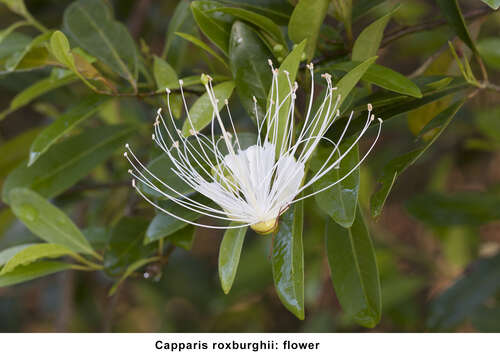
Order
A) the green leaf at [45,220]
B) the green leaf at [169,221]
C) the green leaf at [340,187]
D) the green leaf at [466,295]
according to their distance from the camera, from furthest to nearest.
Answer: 1. the green leaf at [466,295]
2. the green leaf at [45,220]
3. the green leaf at [169,221]
4. the green leaf at [340,187]

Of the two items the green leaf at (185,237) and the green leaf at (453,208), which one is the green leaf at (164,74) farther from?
the green leaf at (453,208)

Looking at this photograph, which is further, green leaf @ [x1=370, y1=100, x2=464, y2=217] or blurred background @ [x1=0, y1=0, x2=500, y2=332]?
blurred background @ [x1=0, y1=0, x2=500, y2=332]

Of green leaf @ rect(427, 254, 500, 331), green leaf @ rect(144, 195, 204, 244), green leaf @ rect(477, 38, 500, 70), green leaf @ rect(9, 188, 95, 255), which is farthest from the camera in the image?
green leaf @ rect(427, 254, 500, 331)

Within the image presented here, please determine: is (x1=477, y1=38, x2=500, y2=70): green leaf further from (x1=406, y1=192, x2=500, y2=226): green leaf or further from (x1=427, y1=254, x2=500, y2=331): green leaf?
(x1=427, y1=254, x2=500, y2=331): green leaf

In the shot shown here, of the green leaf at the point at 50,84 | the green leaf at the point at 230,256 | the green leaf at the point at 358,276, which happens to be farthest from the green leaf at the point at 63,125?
the green leaf at the point at 358,276

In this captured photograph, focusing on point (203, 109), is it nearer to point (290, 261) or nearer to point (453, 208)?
point (290, 261)

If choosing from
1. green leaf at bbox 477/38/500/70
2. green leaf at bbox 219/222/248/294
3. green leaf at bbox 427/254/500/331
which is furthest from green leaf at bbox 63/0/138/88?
green leaf at bbox 427/254/500/331

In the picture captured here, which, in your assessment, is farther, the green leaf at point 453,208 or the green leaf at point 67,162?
the green leaf at point 453,208

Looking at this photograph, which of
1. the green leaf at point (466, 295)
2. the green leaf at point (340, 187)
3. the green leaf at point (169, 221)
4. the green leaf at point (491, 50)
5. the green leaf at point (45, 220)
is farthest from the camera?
→ the green leaf at point (466, 295)

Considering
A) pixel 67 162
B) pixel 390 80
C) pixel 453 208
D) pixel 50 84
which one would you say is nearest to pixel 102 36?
pixel 50 84
